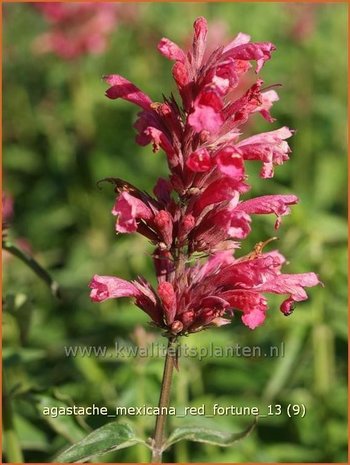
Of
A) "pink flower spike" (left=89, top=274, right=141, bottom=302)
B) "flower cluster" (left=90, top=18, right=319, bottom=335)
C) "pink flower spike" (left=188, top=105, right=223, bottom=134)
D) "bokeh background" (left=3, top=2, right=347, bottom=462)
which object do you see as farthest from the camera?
"bokeh background" (left=3, top=2, right=347, bottom=462)

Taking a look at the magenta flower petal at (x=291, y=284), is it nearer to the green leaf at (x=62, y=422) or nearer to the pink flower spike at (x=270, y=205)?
the pink flower spike at (x=270, y=205)

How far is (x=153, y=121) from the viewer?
74.5 inches

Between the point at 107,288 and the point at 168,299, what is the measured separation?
0.17 metres

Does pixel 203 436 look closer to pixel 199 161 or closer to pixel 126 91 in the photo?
pixel 199 161

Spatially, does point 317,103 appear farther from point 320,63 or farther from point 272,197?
point 272,197

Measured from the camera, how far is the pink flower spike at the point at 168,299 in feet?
6.07

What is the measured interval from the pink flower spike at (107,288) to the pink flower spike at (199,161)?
384 millimetres

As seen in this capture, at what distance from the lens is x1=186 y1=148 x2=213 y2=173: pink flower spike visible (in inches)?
69.2

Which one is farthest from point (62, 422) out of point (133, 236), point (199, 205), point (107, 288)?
point (133, 236)

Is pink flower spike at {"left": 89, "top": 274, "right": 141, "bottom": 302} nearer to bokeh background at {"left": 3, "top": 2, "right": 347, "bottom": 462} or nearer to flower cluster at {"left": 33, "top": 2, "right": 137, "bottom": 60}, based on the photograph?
bokeh background at {"left": 3, "top": 2, "right": 347, "bottom": 462}

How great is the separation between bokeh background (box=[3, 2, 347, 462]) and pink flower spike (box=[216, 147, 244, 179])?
93 cm

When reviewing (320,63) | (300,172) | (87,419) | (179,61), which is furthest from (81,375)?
(320,63)

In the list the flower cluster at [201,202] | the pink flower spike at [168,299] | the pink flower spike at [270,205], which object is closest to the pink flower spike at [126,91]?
the flower cluster at [201,202]

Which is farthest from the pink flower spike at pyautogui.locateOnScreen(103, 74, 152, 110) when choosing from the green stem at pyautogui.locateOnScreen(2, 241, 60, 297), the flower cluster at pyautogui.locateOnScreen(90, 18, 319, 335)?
the green stem at pyautogui.locateOnScreen(2, 241, 60, 297)
